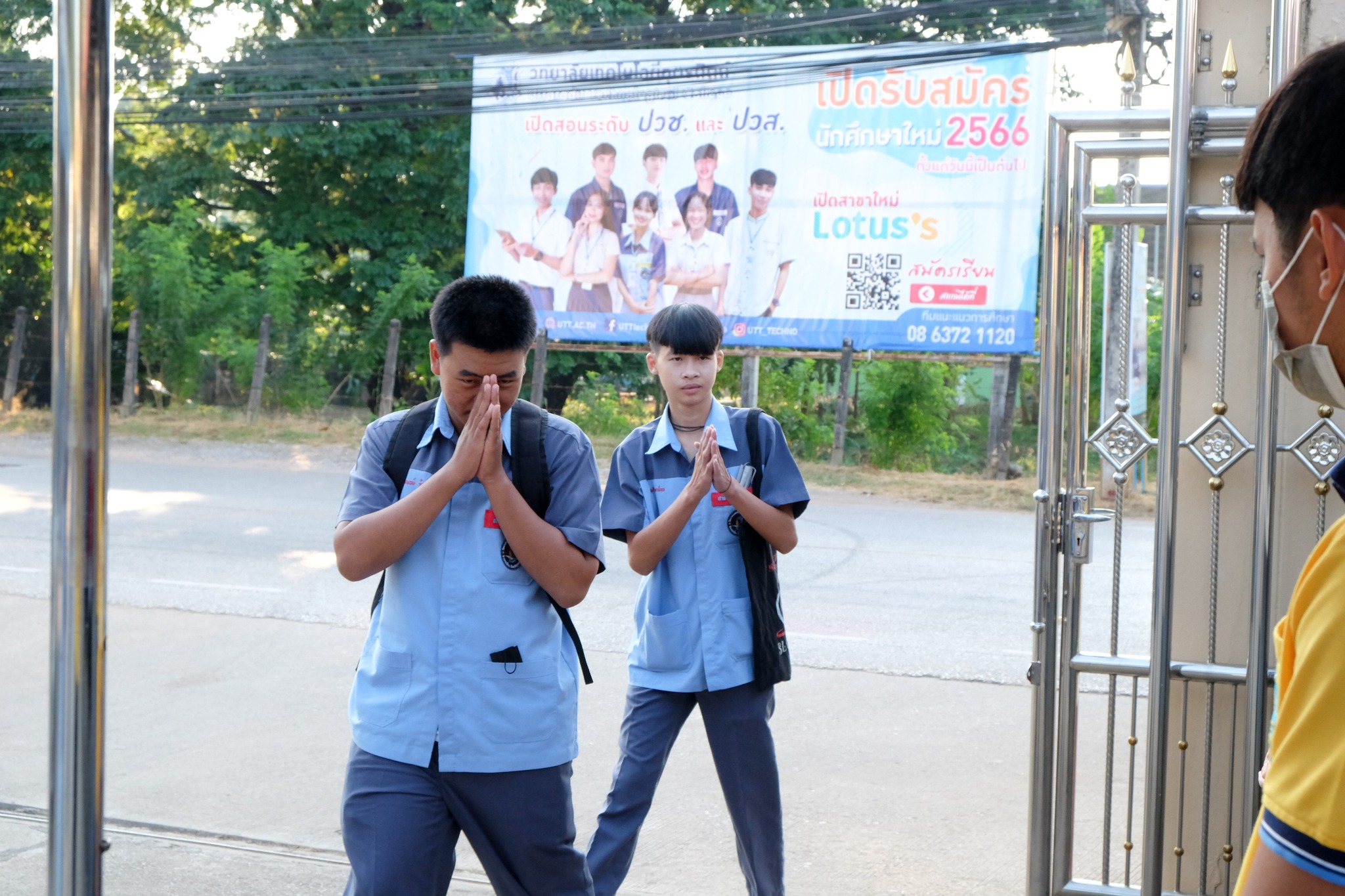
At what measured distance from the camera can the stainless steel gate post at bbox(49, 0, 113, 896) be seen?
1328mm

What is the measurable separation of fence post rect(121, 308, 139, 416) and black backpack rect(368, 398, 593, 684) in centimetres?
1856

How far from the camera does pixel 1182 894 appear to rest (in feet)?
11.3

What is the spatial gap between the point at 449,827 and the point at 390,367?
1732cm

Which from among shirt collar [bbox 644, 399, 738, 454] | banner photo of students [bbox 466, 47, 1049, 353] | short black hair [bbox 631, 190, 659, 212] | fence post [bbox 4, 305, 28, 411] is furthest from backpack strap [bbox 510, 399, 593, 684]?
fence post [bbox 4, 305, 28, 411]

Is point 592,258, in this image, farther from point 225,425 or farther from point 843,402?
point 225,425

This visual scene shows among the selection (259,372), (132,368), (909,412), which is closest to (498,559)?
(909,412)

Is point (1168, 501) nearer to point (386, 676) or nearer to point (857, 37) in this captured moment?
point (386, 676)

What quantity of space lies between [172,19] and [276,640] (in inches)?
673

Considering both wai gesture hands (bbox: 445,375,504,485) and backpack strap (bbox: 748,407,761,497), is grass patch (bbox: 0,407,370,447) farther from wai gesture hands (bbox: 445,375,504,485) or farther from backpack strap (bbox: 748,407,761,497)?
wai gesture hands (bbox: 445,375,504,485)

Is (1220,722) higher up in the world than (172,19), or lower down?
lower down

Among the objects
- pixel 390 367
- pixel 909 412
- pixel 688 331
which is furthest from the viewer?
pixel 390 367

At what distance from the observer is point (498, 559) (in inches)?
104

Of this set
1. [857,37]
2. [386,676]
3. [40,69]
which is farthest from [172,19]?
[386,676]

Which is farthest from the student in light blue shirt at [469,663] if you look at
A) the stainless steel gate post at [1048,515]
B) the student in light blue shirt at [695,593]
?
the stainless steel gate post at [1048,515]
